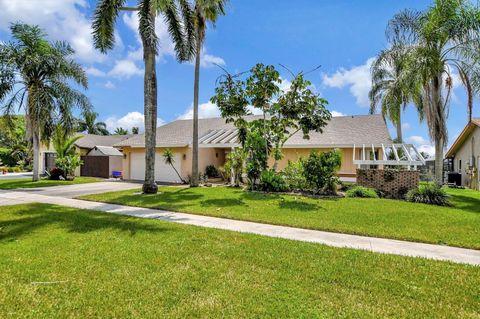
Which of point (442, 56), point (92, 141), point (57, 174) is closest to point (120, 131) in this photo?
point (92, 141)

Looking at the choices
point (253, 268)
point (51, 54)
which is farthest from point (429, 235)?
point (51, 54)

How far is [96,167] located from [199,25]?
692 inches

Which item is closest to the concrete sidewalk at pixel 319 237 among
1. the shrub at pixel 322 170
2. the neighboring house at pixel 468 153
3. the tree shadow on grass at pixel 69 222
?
the tree shadow on grass at pixel 69 222

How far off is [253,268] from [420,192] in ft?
36.6

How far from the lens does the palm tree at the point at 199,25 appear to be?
17217 mm

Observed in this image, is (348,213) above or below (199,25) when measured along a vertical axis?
below

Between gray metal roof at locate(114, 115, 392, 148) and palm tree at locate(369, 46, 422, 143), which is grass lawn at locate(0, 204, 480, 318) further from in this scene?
gray metal roof at locate(114, 115, 392, 148)

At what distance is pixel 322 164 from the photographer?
14.6 metres

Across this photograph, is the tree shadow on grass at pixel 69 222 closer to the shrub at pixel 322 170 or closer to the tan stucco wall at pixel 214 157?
the shrub at pixel 322 170

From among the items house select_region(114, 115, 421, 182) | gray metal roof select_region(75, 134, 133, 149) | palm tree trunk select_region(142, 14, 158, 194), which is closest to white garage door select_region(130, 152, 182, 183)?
house select_region(114, 115, 421, 182)

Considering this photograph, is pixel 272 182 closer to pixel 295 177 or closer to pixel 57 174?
pixel 295 177

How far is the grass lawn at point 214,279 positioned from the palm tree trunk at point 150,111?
8.02 metres

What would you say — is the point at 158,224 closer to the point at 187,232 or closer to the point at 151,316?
the point at 187,232

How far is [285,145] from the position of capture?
20.8 meters
